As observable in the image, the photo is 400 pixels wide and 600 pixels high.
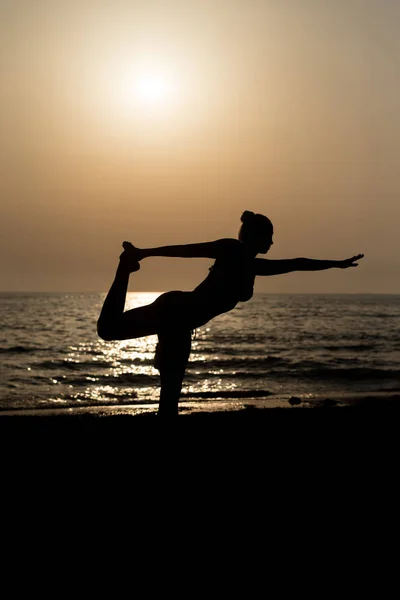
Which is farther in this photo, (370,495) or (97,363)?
(97,363)

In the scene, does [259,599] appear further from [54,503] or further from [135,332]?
[135,332]

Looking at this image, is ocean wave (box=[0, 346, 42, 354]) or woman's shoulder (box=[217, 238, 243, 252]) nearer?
woman's shoulder (box=[217, 238, 243, 252])

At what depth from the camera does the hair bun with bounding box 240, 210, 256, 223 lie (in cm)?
665

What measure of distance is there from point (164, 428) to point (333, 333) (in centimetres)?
4336

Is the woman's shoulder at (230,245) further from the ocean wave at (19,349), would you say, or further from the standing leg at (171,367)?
the ocean wave at (19,349)

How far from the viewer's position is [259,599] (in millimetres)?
3521

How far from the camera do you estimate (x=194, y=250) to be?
6258mm

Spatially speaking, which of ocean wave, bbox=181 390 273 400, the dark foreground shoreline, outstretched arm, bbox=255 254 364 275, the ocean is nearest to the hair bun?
outstretched arm, bbox=255 254 364 275

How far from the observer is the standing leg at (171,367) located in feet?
21.9

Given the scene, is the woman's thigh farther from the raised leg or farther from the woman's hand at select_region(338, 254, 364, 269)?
the woman's hand at select_region(338, 254, 364, 269)

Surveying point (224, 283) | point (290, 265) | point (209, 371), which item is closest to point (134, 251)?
point (224, 283)

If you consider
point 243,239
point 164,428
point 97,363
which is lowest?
point 97,363

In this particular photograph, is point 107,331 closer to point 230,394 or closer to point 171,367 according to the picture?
point 171,367

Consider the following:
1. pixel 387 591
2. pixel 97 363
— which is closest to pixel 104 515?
pixel 387 591
